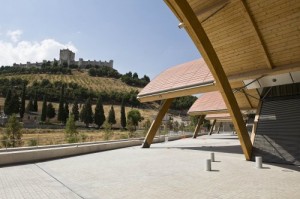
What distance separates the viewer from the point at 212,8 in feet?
42.1

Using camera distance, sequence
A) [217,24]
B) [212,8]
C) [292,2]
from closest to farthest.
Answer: [292,2], [212,8], [217,24]

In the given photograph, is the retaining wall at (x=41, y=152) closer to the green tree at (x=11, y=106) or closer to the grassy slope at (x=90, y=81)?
the green tree at (x=11, y=106)

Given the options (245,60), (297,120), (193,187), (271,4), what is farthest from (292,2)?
(193,187)

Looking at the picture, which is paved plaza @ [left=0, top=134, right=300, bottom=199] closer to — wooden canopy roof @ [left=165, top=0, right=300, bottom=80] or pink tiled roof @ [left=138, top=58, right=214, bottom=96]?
wooden canopy roof @ [left=165, top=0, right=300, bottom=80]

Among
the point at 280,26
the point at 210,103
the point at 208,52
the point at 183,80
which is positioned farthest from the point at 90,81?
the point at 280,26

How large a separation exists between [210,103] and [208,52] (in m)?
24.3

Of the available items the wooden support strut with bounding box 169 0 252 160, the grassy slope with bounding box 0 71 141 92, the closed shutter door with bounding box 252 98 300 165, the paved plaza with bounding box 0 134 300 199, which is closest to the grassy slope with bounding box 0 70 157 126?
the grassy slope with bounding box 0 71 141 92

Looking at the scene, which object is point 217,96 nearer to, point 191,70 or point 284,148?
point 191,70

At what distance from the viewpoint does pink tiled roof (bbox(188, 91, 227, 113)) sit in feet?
112

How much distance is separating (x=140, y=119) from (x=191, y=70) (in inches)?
2878

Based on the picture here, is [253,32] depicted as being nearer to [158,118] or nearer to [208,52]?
[208,52]

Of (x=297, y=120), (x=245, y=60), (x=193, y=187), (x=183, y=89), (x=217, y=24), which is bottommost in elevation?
(x=193, y=187)

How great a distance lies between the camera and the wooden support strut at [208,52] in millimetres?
10430

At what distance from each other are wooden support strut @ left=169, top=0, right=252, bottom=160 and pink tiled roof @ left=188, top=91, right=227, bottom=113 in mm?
17583
